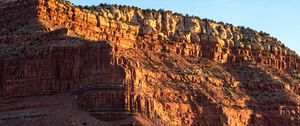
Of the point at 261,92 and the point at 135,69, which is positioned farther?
the point at 261,92

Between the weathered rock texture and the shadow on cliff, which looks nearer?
the weathered rock texture

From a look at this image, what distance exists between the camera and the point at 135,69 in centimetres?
10594

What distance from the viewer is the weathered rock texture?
10338cm

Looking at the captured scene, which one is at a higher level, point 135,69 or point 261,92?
point 135,69

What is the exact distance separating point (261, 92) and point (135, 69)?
103 ft

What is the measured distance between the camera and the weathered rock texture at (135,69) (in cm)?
10338

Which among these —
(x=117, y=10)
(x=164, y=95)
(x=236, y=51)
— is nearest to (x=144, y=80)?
(x=164, y=95)

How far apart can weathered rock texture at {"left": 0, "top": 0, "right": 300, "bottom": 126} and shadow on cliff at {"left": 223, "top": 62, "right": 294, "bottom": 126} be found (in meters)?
0.11

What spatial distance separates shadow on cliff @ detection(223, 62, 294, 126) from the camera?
130 meters

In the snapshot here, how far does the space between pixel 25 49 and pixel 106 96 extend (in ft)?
32.9

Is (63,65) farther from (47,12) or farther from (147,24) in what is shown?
(147,24)

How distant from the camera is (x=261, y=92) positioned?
440 feet

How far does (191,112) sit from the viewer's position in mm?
119438

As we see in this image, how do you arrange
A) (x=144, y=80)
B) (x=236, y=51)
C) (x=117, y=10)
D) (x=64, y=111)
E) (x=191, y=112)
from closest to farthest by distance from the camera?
1. (x=64, y=111)
2. (x=144, y=80)
3. (x=191, y=112)
4. (x=117, y=10)
5. (x=236, y=51)
